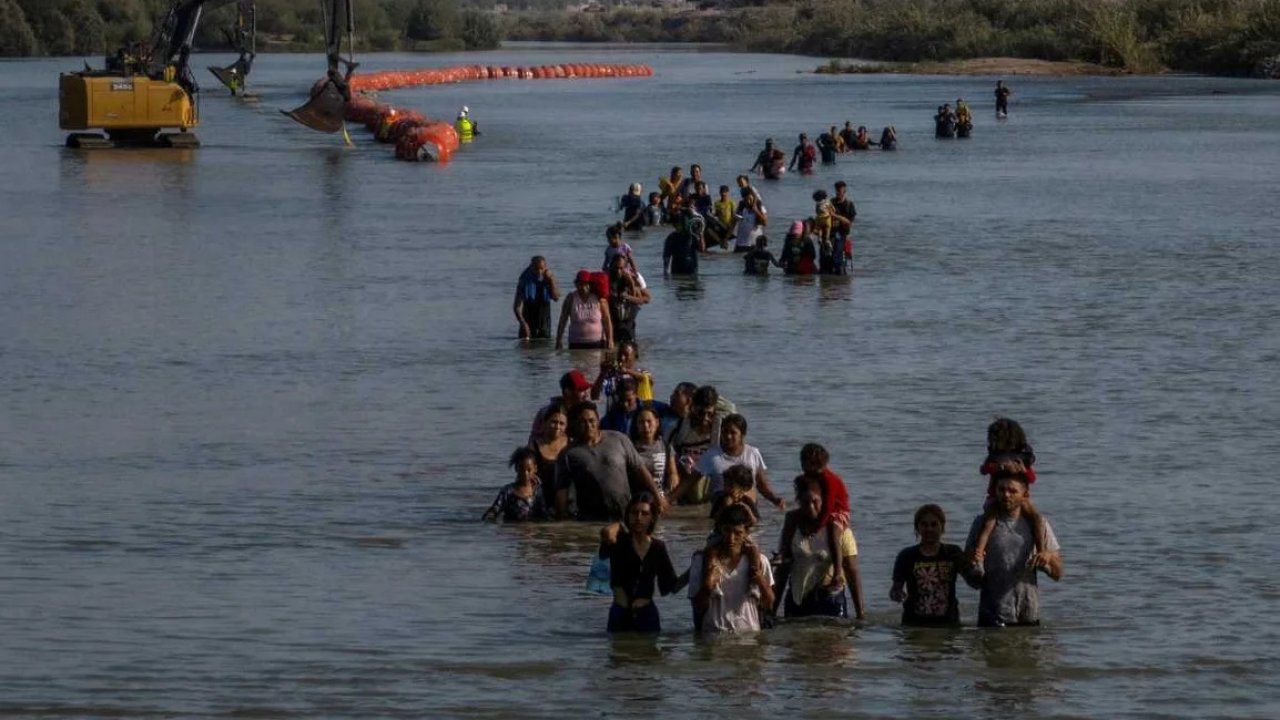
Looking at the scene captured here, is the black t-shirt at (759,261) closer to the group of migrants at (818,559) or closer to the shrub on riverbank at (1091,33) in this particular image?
the group of migrants at (818,559)

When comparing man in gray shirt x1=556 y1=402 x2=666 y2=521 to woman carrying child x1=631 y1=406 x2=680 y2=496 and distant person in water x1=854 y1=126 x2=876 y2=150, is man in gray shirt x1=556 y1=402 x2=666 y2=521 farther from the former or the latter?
distant person in water x1=854 y1=126 x2=876 y2=150

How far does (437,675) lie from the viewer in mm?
13461

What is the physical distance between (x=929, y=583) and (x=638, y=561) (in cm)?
161

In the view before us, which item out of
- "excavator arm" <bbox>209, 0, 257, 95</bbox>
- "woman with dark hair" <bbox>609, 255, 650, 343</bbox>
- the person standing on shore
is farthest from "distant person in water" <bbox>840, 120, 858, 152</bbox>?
"woman with dark hair" <bbox>609, 255, 650, 343</bbox>

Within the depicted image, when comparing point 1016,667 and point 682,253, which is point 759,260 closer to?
point 682,253

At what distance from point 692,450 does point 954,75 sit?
123212 mm

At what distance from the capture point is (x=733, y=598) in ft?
42.9

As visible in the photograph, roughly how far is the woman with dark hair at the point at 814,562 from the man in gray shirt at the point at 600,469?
2.11 meters

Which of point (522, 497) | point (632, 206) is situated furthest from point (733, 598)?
point (632, 206)

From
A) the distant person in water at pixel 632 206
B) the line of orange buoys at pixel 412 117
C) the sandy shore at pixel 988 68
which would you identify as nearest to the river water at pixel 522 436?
the distant person in water at pixel 632 206

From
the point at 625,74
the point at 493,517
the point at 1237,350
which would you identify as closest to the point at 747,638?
the point at 493,517

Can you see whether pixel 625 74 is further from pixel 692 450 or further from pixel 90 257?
pixel 692 450

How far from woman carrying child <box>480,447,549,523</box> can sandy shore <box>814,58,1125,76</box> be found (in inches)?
4490

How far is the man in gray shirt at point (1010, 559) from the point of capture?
12.6 meters
